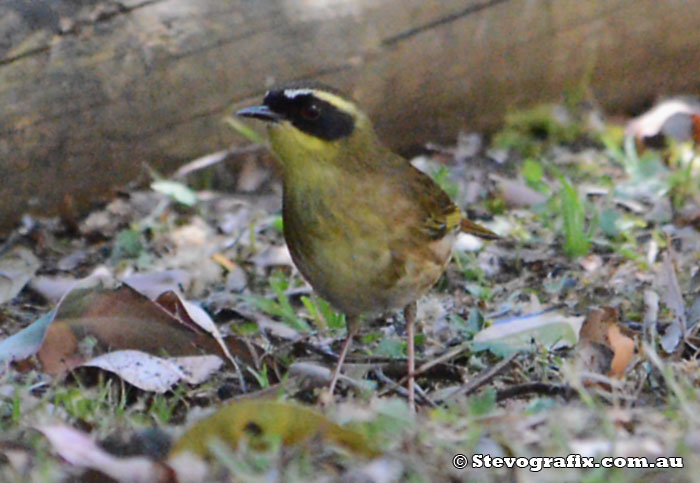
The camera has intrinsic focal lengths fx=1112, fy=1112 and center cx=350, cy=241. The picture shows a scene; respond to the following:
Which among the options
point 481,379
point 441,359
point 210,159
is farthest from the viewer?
point 210,159

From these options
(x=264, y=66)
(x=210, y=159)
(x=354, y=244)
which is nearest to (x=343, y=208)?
(x=354, y=244)

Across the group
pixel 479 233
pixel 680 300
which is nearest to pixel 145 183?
pixel 479 233

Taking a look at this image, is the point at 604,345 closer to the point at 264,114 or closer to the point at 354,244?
the point at 354,244

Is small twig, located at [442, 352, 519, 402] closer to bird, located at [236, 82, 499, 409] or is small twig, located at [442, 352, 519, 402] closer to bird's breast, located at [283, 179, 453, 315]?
bird, located at [236, 82, 499, 409]

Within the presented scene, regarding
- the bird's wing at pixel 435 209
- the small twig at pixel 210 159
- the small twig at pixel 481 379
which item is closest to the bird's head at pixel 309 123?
the bird's wing at pixel 435 209

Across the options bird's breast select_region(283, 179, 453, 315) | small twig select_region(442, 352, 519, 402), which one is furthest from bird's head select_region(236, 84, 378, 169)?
small twig select_region(442, 352, 519, 402)

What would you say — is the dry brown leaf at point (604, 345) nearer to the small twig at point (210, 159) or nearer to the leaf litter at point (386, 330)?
the leaf litter at point (386, 330)
